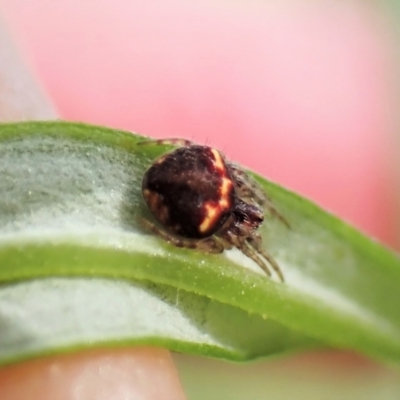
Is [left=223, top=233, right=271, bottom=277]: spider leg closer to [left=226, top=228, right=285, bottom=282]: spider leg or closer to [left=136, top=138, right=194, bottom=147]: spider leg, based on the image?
[left=226, top=228, right=285, bottom=282]: spider leg

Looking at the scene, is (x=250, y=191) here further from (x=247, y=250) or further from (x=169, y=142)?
(x=169, y=142)

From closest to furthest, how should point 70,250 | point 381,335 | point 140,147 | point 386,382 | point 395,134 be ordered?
point 70,250
point 140,147
point 381,335
point 386,382
point 395,134

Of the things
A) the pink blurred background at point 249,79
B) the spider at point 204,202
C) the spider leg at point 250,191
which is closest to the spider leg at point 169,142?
the spider at point 204,202

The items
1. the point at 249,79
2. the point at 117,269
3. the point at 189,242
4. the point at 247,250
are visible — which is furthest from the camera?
the point at 249,79

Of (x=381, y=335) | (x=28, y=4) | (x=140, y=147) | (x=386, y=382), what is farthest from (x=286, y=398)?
(x=28, y=4)

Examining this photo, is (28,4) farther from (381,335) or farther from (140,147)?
(381,335)

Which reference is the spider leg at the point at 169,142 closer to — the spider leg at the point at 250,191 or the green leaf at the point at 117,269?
the green leaf at the point at 117,269

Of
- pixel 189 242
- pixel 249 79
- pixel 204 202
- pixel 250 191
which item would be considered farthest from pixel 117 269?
pixel 249 79
